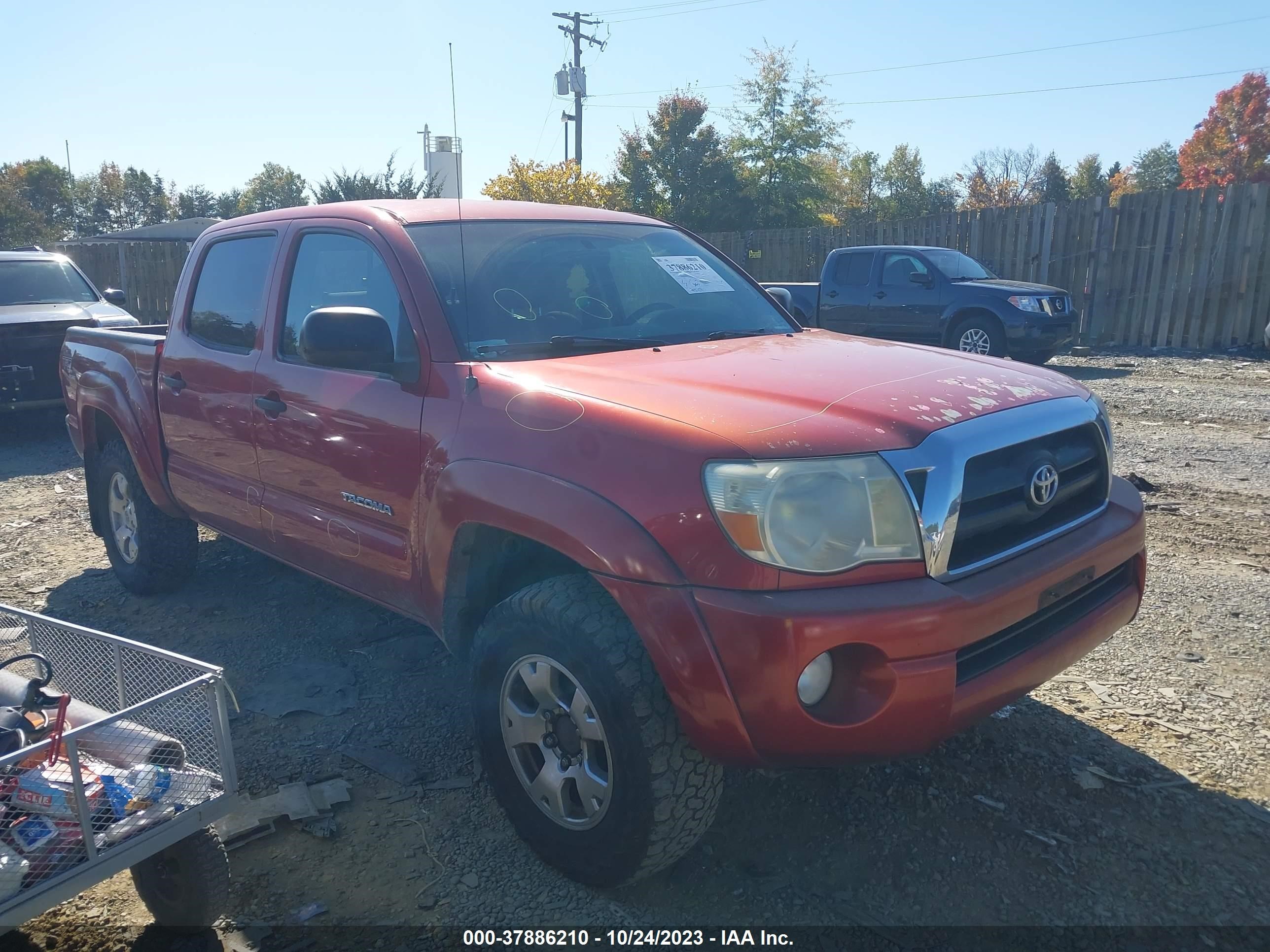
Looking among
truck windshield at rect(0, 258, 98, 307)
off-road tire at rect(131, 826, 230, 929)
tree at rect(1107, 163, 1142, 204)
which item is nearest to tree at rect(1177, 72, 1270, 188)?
tree at rect(1107, 163, 1142, 204)

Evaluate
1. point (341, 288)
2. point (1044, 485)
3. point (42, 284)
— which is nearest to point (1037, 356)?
point (1044, 485)

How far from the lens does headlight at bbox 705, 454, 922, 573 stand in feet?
7.25

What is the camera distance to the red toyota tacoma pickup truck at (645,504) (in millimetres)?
2227

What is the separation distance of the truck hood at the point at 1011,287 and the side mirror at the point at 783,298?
28.4 ft

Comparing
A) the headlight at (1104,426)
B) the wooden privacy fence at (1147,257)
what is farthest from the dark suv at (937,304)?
the headlight at (1104,426)

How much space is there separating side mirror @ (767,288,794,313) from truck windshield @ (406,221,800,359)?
19 cm

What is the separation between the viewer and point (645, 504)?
230 centimetres

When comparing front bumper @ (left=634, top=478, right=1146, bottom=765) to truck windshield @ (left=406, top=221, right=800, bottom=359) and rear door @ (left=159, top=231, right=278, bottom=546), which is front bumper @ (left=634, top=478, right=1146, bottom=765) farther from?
rear door @ (left=159, top=231, right=278, bottom=546)

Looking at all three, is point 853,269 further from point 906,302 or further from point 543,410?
point 543,410

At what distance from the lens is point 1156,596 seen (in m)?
4.46

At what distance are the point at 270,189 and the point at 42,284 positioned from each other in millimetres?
77252

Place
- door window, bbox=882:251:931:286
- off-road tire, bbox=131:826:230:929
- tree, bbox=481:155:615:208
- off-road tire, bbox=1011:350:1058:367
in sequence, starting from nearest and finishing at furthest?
off-road tire, bbox=131:826:230:929, off-road tire, bbox=1011:350:1058:367, door window, bbox=882:251:931:286, tree, bbox=481:155:615:208

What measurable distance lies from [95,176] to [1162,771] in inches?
3488

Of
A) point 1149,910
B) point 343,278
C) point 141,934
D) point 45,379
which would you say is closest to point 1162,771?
point 1149,910
